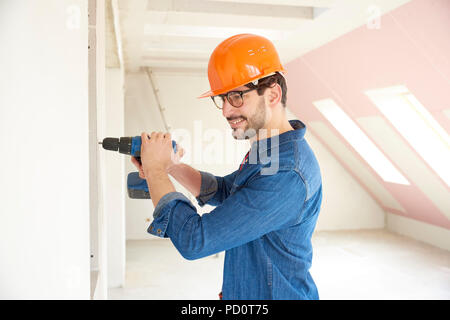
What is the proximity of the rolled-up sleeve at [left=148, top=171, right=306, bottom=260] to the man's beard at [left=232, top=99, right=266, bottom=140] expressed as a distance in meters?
0.24

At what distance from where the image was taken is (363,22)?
321 centimetres

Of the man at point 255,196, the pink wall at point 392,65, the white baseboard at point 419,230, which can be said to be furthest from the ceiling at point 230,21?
the white baseboard at point 419,230

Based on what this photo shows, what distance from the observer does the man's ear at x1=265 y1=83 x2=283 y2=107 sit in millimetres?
1355

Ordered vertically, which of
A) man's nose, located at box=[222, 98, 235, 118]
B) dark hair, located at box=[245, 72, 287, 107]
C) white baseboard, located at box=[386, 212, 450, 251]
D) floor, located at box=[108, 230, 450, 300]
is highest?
dark hair, located at box=[245, 72, 287, 107]

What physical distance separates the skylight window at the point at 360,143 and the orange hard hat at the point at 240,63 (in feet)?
14.2

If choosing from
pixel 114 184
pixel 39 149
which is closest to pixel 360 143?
pixel 114 184

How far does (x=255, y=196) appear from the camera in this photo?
1098mm

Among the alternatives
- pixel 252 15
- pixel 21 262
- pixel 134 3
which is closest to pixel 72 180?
pixel 21 262

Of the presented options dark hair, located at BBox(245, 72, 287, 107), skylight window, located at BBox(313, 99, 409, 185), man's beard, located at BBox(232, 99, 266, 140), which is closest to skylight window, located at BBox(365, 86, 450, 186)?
Result: skylight window, located at BBox(313, 99, 409, 185)

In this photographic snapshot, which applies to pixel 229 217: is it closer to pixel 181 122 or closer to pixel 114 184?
pixel 114 184

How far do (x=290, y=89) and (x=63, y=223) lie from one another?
17.6ft

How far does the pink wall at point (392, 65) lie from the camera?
110 inches

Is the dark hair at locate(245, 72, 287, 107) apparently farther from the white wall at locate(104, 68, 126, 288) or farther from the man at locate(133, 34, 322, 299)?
the white wall at locate(104, 68, 126, 288)

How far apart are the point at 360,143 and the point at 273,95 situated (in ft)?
15.8
